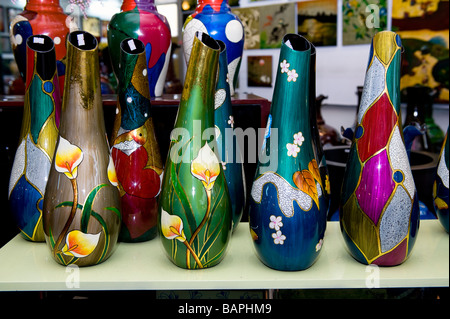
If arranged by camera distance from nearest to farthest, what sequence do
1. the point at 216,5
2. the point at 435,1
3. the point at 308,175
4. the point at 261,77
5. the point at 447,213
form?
1. the point at 308,175
2. the point at 447,213
3. the point at 216,5
4. the point at 435,1
5. the point at 261,77

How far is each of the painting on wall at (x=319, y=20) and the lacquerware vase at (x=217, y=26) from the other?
133 centimetres

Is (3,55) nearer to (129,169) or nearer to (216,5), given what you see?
(216,5)

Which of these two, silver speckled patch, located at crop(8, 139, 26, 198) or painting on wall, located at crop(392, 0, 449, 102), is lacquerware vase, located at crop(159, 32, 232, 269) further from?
painting on wall, located at crop(392, 0, 449, 102)

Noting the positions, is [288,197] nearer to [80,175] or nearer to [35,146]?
[80,175]

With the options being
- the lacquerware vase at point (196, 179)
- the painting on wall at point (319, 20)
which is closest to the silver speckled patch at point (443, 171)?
the lacquerware vase at point (196, 179)

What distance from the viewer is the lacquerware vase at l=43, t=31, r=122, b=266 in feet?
1.65

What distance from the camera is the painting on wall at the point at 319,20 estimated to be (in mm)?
1979

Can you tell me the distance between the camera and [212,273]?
1.70 feet

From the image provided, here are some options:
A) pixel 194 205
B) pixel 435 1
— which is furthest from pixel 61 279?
pixel 435 1

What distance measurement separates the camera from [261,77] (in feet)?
7.16

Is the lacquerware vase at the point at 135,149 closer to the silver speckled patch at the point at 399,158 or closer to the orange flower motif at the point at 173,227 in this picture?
the orange flower motif at the point at 173,227

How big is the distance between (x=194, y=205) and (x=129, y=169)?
13 centimetres

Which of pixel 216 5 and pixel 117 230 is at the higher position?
pixel 216 5

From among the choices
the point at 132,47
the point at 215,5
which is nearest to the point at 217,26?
the point at 215,5
